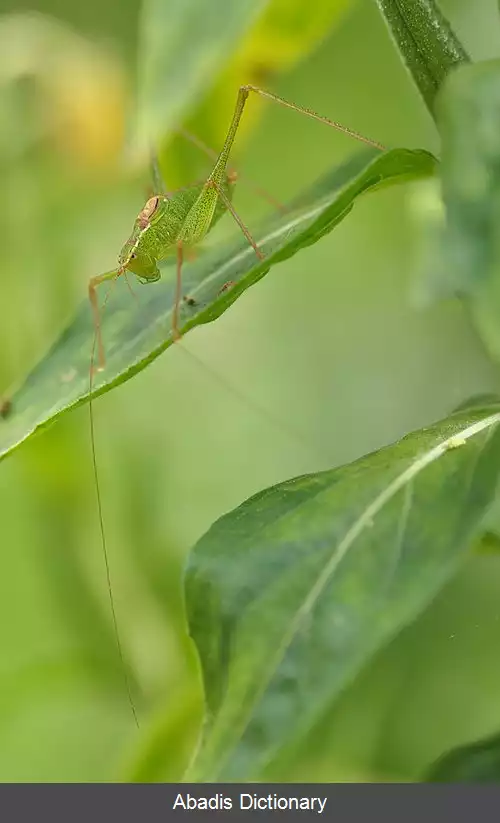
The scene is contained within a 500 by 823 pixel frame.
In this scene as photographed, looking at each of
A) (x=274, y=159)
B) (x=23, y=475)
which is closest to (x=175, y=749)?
(x=23, y=475)

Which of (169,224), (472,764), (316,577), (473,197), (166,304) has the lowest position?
(472,764)

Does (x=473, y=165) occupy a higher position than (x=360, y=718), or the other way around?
(x=473, y=165)

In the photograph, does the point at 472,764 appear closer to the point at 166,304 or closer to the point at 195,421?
the point at 166,304

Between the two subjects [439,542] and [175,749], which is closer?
[439,542]

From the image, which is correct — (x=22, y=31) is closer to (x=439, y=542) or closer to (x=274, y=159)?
(x=274, y=159)

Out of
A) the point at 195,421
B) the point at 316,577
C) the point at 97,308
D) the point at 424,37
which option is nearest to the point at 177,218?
the point at 97,308

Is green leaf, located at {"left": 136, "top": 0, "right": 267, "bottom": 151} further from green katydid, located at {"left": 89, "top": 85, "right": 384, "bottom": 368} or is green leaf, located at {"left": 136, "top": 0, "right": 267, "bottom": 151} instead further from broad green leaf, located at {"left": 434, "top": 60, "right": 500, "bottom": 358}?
green katydid, located at {"left": 89, "top": 85, "right": 384, "bottom": 368}
